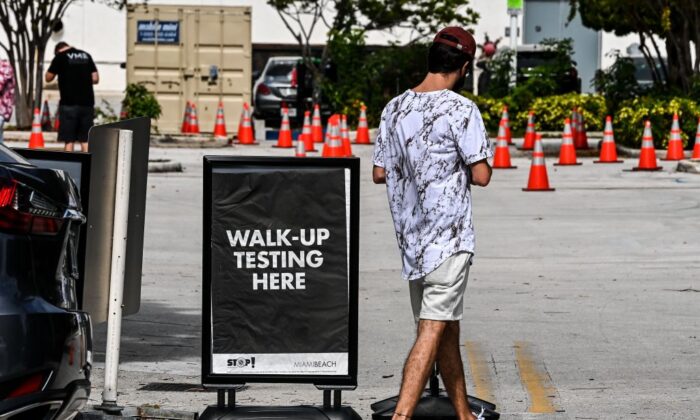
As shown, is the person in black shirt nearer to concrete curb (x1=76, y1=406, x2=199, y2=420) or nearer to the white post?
the white post

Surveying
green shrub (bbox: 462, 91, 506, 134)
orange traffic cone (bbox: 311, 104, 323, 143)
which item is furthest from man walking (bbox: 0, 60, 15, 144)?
green shrub (bbox: 462, 91, 506, 134)

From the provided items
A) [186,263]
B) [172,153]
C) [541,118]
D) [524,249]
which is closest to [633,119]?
[541,118]

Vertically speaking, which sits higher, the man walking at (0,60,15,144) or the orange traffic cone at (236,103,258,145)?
the man walking at (0,60,15,144)

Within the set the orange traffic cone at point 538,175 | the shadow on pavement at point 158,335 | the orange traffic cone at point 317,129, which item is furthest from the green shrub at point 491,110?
the shadow on pavement at point 158,335

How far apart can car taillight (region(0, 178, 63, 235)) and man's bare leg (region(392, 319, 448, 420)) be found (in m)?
1.99

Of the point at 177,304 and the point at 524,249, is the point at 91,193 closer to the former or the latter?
the point at 177,304

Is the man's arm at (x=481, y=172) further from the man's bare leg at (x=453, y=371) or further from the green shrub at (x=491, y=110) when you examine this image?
the green shrub at (x=491, y=110)

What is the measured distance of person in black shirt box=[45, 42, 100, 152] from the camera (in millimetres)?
20344

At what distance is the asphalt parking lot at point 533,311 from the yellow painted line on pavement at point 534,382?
15 millimetres

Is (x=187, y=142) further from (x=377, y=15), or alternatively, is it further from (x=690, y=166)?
(x=690, y=166)

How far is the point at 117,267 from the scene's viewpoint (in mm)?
6328

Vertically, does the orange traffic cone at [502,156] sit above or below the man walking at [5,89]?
below

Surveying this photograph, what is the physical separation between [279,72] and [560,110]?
8364mm

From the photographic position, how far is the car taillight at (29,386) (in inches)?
175
